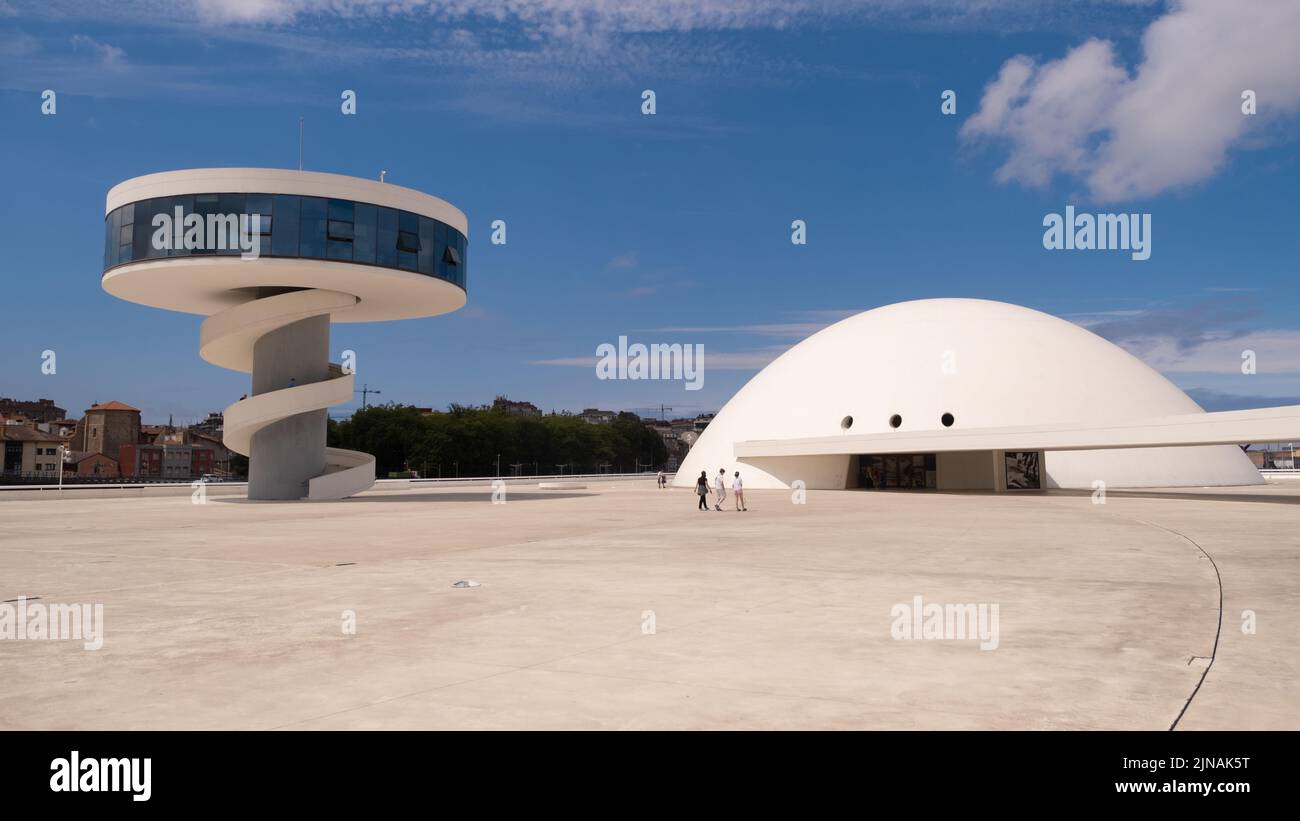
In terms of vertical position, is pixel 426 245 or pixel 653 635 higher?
pixel 426 245

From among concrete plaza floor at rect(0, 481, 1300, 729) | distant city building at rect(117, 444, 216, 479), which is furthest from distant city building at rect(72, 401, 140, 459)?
concrete plaza floor at rect(0, 481, 1300, 729)

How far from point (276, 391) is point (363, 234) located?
25.2 ft

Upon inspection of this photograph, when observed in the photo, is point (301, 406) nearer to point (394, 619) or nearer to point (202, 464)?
point (394, 619)

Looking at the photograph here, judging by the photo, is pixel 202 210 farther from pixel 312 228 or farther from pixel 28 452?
pixel 28 452

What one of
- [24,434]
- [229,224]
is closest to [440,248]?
[229,224]

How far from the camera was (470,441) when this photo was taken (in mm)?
112250

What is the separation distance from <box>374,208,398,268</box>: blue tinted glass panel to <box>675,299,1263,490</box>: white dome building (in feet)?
82.6

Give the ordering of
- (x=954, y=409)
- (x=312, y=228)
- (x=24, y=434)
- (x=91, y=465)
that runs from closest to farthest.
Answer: (x=312, y=228) → (x=954, y=409) → (x=24, y=434) → (x=91, y=465)

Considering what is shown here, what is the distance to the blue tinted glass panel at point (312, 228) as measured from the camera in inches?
1478

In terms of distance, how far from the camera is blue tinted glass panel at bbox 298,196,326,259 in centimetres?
3753

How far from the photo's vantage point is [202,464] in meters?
161

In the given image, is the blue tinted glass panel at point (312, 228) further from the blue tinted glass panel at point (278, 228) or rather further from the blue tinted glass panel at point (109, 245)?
the blue tinted glass panel at point (109, 245)

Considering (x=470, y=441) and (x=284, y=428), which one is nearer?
(x=284, y=428)
